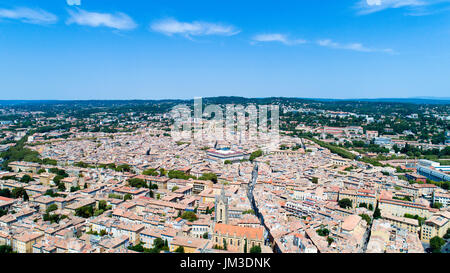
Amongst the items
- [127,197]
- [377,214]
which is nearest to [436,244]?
[377,214]

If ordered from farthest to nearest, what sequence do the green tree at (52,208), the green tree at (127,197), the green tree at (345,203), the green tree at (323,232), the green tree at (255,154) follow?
1. the green tree at (255,154)
2. the green tree at (127,197)
3. the green tree at (345,203)
4. the green tree at (52,208)
5. the green tree at (323,232)

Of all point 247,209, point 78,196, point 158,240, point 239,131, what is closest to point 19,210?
point 78,196

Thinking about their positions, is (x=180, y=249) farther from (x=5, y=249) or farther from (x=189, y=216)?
(x=5, y=249)

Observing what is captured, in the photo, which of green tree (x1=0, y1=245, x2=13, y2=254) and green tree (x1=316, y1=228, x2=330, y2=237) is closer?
green tree (x1=0, y1=245, x2=13, y2=254)

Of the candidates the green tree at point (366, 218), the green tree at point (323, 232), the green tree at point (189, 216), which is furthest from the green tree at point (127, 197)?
the green tree at point (366, 218)

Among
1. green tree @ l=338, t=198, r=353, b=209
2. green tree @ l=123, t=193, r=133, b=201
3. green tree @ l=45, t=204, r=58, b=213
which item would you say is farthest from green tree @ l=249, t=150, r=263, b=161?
green tree @ l=45, t=204, r=58, b=213

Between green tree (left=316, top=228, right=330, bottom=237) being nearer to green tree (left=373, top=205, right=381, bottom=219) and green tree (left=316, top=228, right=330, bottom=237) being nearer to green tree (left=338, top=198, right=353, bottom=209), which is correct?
green tree (left=373, top=205, right=381, bottom=219)

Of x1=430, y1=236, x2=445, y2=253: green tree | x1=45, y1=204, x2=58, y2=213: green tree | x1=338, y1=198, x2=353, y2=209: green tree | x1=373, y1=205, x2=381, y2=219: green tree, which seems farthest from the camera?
x1=338, y1=198, x2=353, y2=209: green tree

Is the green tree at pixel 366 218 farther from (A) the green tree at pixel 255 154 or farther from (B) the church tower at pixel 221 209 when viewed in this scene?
(A) the green tree at pixel 255 154

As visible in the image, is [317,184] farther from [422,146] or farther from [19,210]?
[422,146]

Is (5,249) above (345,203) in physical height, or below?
below

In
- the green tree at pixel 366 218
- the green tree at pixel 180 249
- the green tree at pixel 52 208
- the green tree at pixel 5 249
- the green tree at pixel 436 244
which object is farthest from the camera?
the green tree at pixel 52 208

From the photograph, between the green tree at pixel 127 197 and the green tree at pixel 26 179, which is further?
the green tree at pixel 26 179
